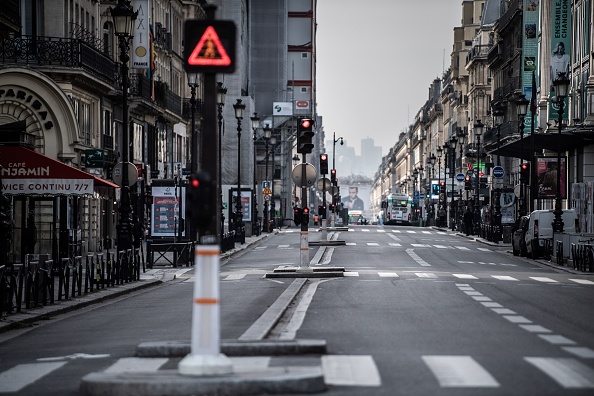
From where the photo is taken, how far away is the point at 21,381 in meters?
12.6

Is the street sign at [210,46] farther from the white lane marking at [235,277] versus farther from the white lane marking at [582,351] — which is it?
the white lane marking at [235,277]

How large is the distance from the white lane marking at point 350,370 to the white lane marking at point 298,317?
213 centimetres

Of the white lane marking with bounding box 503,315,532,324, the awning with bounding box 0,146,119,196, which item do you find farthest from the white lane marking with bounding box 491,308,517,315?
the awning with bounding box 0,146,119,196

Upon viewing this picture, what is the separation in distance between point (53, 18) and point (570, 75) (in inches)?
1204

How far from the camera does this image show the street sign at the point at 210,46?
38.5ft

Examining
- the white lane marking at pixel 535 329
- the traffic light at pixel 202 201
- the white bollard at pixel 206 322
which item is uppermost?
the traffic light at pixel 202 201

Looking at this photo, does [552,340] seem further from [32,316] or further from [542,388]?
[32,316]

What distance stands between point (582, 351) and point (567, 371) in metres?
1.96

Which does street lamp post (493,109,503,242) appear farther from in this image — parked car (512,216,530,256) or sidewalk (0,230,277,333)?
sidewalk (0,230,277,333)

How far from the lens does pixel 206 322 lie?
36.2ft

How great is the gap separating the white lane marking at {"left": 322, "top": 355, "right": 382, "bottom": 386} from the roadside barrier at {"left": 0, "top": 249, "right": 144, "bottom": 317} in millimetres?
8688

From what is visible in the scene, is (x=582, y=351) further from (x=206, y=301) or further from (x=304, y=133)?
(x=304, y=133)

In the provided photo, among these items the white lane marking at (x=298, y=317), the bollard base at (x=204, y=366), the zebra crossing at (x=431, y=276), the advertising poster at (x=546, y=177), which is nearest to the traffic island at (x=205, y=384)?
the bollard base at (x=204, y=366)

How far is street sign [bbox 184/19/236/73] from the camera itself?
38.5 feet
